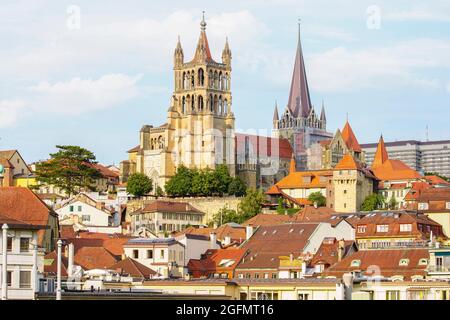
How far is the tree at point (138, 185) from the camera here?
150 m

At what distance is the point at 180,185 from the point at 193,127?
16.5 meters

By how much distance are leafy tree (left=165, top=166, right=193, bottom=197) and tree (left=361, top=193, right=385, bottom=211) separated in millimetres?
21853

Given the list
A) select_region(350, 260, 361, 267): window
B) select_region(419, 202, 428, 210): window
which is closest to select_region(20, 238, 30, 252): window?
select_region(350, 260, 361, 267): window

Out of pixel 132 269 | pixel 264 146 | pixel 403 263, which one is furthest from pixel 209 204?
pixel 403 263

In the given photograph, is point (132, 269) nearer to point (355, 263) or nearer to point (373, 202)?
point (355, 263)

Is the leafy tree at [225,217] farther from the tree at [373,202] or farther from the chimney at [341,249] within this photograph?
the chimney at [341,249]

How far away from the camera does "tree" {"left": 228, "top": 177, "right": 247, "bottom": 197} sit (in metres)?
148

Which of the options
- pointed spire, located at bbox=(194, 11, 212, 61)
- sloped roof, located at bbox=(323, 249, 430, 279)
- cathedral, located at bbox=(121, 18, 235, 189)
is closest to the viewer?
sloped roof, located at bbox=(323, 249, 430, 279)

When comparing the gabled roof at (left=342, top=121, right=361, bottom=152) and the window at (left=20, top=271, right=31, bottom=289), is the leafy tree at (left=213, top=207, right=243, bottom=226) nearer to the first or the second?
the gabled roof at (left=342, top=121, right=361, bottom=152)

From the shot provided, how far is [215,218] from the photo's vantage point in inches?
5310

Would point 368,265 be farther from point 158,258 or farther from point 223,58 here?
point 223,58

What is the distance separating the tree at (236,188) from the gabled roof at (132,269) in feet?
256
